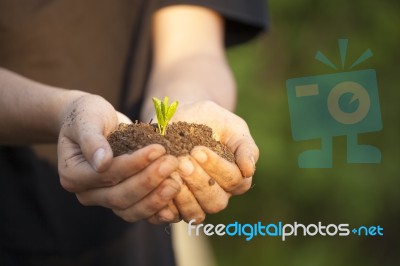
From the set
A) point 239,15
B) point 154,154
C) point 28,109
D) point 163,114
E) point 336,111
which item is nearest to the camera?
point 154,154

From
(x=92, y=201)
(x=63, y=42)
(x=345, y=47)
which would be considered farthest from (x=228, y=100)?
(x=345, y=47)

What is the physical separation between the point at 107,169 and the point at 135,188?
60 mm

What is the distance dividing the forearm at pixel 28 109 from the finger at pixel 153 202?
31 cm

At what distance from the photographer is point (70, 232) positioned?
1.76 metres

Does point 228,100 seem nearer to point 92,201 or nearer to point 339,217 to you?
point 92,201

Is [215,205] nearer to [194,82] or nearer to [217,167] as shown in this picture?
[217,167]

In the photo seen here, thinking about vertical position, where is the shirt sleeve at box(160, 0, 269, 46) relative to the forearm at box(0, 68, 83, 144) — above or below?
above

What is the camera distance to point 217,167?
115 centimetres

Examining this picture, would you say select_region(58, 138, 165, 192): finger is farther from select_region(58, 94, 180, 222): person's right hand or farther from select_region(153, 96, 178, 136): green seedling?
select_region(153, 96, 178, 136): green seedling

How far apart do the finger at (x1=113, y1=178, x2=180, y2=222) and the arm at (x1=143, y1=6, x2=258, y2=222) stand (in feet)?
0.11

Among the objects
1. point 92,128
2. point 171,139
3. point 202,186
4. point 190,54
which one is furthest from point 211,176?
point 190,54

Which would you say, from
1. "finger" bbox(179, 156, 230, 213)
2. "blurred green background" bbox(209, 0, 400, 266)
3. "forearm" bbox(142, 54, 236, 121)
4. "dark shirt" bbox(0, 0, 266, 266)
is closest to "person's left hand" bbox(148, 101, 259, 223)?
"finger" bbox(179, 156, 230, 213)

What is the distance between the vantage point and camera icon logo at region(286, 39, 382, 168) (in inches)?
74.9

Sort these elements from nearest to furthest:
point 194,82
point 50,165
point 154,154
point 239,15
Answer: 1. point 154,154
2. point 194,82
3. point 50,165
4. point 239,15
